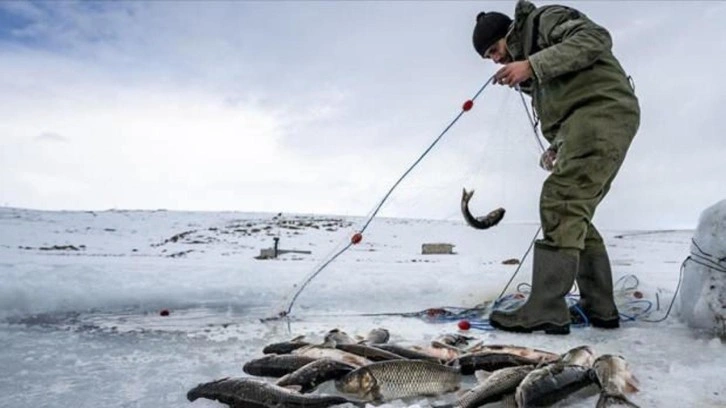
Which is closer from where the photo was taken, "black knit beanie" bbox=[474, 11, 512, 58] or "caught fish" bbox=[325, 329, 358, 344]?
"caught fish" bbox=[325, 329, 358, 344]

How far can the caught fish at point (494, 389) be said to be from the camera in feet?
6.79

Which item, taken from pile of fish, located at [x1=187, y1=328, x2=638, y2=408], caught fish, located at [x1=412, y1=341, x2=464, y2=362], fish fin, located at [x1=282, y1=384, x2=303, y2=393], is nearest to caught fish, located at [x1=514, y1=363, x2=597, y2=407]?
pile of fish, located at [x1=187, y1=328, x2=638, y2=408]

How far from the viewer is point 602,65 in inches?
143

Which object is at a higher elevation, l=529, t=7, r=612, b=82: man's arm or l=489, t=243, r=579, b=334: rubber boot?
l=529, t=7, r=612, b=82: man's arm

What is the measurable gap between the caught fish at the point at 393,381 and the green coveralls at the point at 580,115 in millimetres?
1618

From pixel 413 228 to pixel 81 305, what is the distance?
1897 cm

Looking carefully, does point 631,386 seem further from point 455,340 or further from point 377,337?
point 377,337

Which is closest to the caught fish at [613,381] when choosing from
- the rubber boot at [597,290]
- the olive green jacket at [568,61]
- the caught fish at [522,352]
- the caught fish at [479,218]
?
the caught fish at [522,352]

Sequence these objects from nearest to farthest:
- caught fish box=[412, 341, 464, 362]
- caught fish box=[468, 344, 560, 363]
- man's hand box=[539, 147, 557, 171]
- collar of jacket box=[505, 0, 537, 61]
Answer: caught fish box=[468, 344, 560, 363], caught fish box=[412, 341, 464, 362], collar of jacket box=[505, 0, 537, 61], man's hand box=[539, 147, 557, 171]

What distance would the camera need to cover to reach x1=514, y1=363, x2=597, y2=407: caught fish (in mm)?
2078

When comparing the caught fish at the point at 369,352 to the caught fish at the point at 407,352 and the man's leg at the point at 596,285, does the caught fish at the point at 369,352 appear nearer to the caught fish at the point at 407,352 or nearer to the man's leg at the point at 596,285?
the caught fish at the point at 407,352

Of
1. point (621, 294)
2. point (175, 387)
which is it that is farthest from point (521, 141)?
point (175, 387)

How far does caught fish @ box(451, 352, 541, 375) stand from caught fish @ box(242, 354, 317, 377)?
69 cm

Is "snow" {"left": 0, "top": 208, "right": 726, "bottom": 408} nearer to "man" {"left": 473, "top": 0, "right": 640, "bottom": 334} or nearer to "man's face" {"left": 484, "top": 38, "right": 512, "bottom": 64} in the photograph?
"man" {"left": 473, "top": 0, "right": 640, "bottom": 334}
